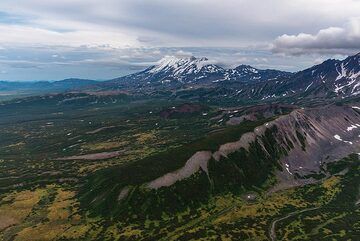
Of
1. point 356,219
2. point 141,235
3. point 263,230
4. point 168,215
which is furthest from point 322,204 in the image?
point 141,235

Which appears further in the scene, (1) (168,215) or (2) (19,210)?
(2) (19,210)

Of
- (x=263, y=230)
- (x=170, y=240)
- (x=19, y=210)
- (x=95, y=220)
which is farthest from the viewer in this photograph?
(x=19, y=210)

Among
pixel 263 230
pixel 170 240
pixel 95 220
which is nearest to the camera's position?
pixel 170 240

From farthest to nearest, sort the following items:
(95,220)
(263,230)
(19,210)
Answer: (19,210), (95,220), (263,230)

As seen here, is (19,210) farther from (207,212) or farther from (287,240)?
(287,240)

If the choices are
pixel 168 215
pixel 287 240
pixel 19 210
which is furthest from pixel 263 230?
pixel 19 210

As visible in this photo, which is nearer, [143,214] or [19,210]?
[143,214]

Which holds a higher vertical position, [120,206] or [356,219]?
[120,206]

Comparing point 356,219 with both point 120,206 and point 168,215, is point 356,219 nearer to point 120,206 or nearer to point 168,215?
point 168,215
